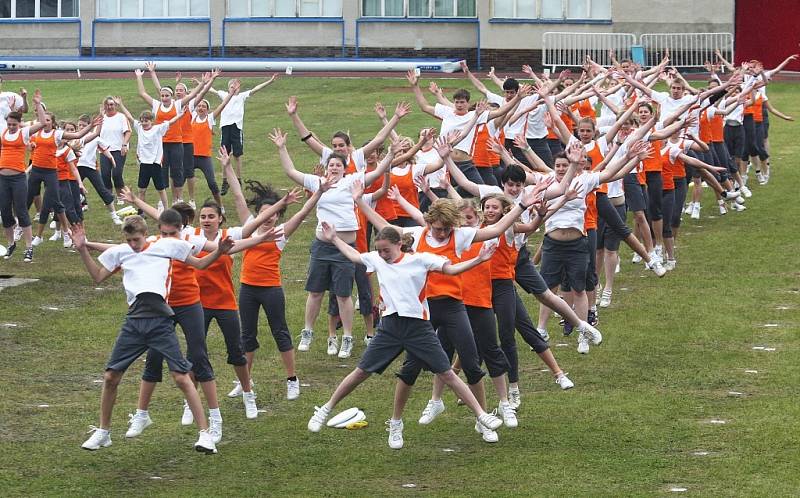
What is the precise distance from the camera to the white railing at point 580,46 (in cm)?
→ 4294

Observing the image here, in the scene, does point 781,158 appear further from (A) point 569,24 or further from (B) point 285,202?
(B) point 285,202

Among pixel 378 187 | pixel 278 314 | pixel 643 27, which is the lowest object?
pixel 278 314

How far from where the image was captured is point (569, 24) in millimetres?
43531

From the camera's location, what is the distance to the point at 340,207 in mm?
14180

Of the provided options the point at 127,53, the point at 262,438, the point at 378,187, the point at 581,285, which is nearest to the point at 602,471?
the point at 262,438

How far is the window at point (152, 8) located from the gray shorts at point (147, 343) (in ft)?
120

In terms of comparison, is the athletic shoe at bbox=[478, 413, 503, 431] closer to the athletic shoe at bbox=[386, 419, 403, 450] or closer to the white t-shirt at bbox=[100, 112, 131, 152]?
the athletic shoe at bbox=[386, 419, 403, 450]

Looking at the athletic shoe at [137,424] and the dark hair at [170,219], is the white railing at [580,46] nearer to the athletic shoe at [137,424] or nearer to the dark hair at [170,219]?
the dark hair at [170,219]

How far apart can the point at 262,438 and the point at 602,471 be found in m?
2.87

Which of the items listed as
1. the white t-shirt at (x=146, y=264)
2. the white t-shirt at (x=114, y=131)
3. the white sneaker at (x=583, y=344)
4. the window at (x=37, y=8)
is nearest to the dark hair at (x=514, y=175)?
the white sneaker at (x=583, y=344)

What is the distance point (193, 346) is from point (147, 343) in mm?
596

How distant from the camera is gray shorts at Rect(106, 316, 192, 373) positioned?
1073 cm

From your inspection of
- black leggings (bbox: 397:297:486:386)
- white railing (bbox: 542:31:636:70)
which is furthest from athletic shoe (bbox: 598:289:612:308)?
white railing (bbox: 542:31:636:70)

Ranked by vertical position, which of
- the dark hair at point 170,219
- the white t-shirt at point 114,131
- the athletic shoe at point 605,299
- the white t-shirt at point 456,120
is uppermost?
the white t-shirt at point 456,120
